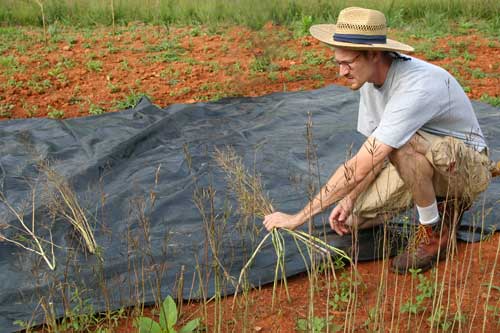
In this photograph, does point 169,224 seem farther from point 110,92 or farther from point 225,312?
point 110,92

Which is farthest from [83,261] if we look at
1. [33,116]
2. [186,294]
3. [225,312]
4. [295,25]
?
[295,25]

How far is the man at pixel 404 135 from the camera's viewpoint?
2.92 metres

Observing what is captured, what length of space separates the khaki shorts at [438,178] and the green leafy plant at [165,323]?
0.91 m

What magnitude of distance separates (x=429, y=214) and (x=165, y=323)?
4.31 feet

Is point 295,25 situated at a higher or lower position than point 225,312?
higher

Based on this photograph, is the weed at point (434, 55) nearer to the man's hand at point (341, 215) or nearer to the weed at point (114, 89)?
the weed at point (114, 89)

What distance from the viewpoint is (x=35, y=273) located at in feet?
7.93

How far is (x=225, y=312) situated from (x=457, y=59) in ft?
15.7

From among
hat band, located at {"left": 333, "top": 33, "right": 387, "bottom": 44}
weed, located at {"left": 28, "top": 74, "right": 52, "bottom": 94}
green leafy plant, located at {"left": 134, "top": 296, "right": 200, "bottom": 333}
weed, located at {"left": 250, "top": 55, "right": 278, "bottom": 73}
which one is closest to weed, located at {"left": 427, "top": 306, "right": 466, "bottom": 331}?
green leafy plant, located at {"left": 134, "top": 296, "right": 200, "bottom": 333}

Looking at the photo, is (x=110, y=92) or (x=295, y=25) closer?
(x=110, y=92)

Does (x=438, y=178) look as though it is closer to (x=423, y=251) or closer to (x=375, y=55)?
(x=423, y=251)

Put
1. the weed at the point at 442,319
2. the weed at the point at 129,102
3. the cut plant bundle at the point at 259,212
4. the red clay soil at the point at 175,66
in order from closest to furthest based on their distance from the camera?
the weed at the point at 442,319 < the cut plant bundle at the point at 259,212 < the weed at the point at 129,102 < the red clay soil at the point at 175,66

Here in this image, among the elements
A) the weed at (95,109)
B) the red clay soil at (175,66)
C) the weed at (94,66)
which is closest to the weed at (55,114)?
Answer: the red clay soil at (175,66)

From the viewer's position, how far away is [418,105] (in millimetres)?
2945
